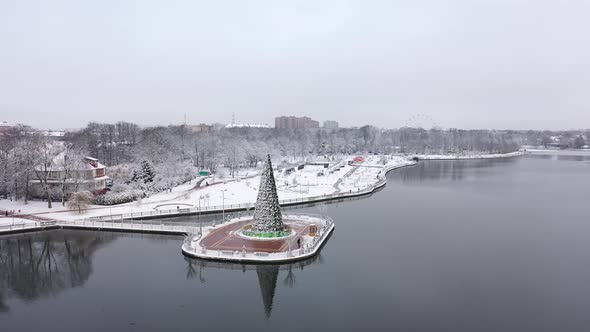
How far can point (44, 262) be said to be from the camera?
33.1 meters

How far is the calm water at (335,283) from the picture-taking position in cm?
2328

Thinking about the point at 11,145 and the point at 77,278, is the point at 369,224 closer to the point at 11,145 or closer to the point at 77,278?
the point at 77,278

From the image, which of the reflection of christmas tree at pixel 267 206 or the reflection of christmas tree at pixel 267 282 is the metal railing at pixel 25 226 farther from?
the reflection of christmas tree at pixel 267 282

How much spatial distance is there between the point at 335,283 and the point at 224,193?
37.2 metres

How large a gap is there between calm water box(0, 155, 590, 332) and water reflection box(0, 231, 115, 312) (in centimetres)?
10

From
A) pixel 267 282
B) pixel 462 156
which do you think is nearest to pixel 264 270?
pixel 267 282

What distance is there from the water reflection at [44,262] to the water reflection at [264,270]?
7771 millimetres

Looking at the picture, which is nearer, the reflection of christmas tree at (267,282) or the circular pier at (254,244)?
the reflection of christmas tree at (267,282)

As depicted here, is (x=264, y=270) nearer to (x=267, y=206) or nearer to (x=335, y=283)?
(x=335, y=283)

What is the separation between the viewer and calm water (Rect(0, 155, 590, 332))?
23.3m

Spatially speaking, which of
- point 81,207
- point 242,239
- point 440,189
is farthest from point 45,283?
point 440,189

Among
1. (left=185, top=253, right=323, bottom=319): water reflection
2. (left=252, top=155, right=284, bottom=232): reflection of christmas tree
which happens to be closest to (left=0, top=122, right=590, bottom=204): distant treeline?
(left=252, top=155, right=284, bottom=232): reflection of christmas tree

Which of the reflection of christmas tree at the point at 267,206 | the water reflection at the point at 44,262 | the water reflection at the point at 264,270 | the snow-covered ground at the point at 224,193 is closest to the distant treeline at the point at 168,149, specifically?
the snow-covered ground at the point at 224,193

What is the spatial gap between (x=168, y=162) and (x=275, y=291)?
50327mm
